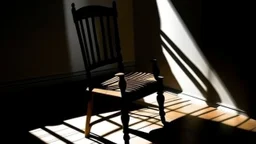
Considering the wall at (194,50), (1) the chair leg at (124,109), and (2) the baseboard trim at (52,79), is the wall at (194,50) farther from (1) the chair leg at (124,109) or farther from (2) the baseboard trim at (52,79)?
(1) the chair leg at (124,109)

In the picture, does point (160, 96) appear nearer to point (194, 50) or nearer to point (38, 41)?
point (194, 50)

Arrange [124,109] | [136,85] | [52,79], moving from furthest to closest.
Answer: [52,79], [136,85], [124,109]

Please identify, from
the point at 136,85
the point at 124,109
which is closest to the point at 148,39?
the point at 136,85

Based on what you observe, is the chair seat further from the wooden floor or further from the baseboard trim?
the baseboard trim

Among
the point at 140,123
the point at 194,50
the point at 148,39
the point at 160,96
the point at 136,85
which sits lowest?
the point at 140,123

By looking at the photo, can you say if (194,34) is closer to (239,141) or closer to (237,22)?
(237,22)

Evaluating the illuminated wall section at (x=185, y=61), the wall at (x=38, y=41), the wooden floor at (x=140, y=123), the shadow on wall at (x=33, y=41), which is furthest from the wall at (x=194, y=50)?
the shadow on wall at (x=33, y=41)

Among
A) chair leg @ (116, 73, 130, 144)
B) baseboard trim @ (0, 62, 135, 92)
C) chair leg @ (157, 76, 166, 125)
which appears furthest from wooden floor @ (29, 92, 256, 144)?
baseboard trim @ (0, 62, 135, 92)

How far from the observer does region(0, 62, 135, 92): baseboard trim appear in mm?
2914

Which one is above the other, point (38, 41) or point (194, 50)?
point (38, 41)

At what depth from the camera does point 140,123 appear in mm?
2324

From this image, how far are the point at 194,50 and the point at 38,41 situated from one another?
1.60m

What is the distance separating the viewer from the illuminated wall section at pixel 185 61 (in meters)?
2.53

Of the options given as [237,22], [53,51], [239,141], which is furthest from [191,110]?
[53,51]
